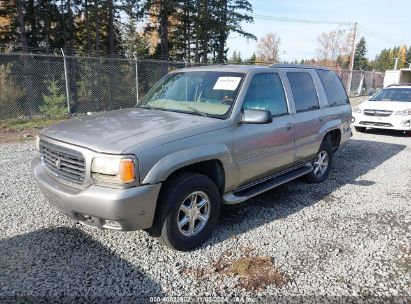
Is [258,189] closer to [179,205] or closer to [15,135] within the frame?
[179,205]

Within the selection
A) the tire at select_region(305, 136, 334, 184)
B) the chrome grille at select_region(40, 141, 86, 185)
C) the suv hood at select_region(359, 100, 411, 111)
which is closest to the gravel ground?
the tire at select_region(305, 136, 334, 184)

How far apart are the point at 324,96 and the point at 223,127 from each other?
2822 mm

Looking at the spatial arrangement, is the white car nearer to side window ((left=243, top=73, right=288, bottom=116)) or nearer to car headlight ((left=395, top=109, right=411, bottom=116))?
car headlight ((left=395, top=109, right=411, bottom=116))

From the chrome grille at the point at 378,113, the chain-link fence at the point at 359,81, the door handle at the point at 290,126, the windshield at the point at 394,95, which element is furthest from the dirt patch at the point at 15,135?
the chain-link fence at the point at 359,81

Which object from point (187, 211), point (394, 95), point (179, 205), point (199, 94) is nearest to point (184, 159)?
point (179, 205)

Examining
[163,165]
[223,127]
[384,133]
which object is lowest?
[384,133]

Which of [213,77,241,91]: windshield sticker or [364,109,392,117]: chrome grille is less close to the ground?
[213,77,241,91]: windshield sticker

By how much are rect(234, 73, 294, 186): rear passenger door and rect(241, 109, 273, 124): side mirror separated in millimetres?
112

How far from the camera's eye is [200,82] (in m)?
4.39

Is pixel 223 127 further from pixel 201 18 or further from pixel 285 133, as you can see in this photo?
pixel 201 18

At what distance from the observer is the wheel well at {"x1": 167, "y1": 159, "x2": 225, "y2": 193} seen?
3.62 meters

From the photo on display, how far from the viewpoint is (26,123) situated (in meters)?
10.8

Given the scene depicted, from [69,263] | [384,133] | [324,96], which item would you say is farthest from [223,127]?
[384,133]

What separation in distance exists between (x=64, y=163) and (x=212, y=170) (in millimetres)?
1523
